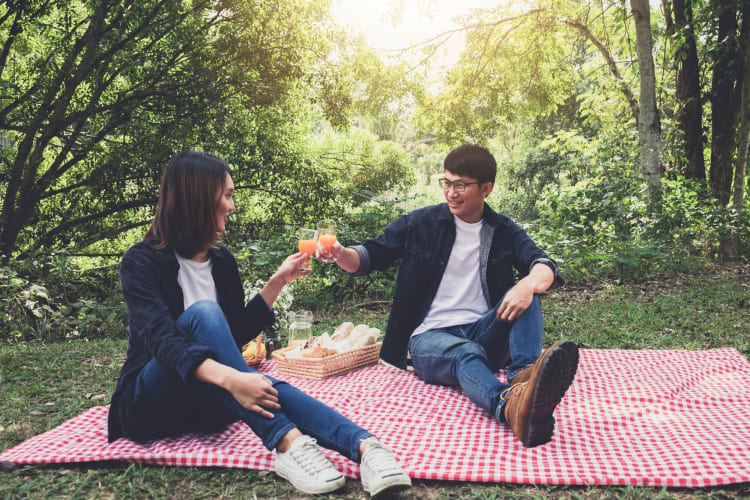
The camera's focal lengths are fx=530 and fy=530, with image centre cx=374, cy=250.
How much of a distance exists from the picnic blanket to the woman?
0.56ft

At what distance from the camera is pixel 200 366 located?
188 centimetres

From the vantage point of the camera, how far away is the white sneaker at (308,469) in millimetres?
1854

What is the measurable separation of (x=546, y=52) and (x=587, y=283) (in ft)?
15.9

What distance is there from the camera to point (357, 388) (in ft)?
9.98

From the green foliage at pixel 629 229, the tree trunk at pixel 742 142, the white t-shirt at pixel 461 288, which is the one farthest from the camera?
the tree trunk at pixel 742 142

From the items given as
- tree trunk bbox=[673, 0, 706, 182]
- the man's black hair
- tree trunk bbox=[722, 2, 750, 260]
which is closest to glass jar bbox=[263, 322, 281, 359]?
the man's black hair

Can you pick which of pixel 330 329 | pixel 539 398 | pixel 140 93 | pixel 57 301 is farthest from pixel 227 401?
pixel 140 93

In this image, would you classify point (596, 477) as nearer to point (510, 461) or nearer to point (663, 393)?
point (510, 461)

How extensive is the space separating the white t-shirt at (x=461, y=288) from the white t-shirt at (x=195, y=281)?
124 cm

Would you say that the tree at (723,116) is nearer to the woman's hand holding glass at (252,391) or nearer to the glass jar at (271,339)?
the glass jar at (271,339)

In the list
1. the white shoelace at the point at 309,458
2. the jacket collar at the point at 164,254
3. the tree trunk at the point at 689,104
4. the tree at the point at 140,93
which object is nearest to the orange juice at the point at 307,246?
the jacket collar at the point at 164,254

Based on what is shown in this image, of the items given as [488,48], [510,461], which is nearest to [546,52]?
[488,48]

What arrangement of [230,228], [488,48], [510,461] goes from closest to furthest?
[510,461]
[230,228]
[488,48]

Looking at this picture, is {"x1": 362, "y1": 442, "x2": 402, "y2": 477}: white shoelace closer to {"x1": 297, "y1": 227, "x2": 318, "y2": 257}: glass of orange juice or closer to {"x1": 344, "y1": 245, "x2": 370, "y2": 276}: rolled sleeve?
{"x1": 297, "y1": 227, "x2": 318, "y2": 257}: glass of orange juice
